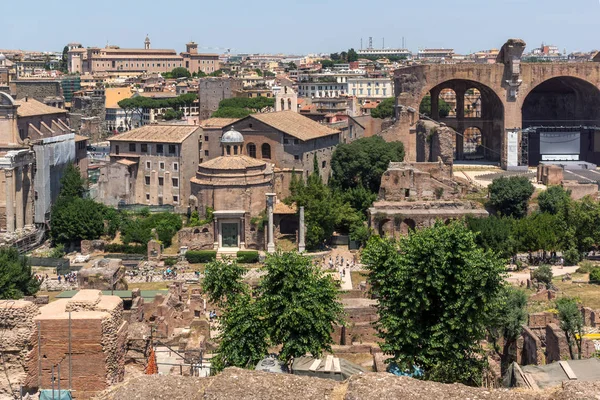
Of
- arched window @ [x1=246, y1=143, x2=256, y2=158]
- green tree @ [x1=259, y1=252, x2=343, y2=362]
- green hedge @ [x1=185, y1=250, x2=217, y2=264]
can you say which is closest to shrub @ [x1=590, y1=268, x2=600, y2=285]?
green tree @ [x1=259, y1=252, x2=343, y2=362]

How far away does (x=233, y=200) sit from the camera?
4509 centimetres

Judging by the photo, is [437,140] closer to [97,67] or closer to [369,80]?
[369,80]

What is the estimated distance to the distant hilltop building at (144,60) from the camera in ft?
540

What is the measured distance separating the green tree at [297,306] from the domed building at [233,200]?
2118 centimetres

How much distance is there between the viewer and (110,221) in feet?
154

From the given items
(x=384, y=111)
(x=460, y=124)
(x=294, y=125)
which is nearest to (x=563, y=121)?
(x=460, y=124)

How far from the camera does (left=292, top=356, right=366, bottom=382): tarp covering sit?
20.8 metres

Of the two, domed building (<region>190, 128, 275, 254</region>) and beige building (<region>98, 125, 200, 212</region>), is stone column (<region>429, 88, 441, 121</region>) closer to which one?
beige building (<region>98, 125, 200, 212</region>)

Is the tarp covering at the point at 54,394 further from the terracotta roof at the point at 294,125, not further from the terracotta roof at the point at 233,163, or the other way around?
the terracotta roof at the point at 294,125

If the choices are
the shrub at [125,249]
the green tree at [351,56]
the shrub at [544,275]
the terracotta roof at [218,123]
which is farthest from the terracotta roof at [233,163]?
the green tree at [351,56]

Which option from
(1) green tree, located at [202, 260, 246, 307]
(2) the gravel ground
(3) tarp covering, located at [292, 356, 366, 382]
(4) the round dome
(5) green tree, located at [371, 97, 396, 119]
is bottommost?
(3) tarp covering, located at [292, 356, 366, 382]

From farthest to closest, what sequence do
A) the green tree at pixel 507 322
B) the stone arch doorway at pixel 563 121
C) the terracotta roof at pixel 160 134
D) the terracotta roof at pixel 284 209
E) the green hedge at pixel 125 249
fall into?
the stone arch doorway at pixel 563 121 < the terracotta roof at pixel 160 134 < the terracotta roof at pixel 284 209 < the green hedge at pixel 125 249 < the green tree at pixel 507 322

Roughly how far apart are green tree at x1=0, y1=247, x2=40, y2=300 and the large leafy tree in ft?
54.4

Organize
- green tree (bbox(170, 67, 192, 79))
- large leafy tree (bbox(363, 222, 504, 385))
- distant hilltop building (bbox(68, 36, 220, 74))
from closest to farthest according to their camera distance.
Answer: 1. large leafy tree (bbox(363, 222, 504, 385))
2. green tree (bbox(170, 67, 192, 79))
3. distant hilltop building (bbox(68, 36, 220, 74))
